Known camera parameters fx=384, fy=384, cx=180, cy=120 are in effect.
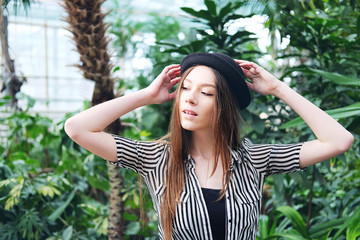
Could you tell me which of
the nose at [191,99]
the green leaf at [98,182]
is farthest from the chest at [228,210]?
the green leaf at [98,182]

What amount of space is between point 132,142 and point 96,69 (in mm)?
1024

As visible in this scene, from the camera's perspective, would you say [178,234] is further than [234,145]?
No

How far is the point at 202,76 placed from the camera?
1338mm

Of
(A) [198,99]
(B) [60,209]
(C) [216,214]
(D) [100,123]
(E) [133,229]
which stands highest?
(A) [198,99]

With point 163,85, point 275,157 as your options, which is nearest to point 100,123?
point 163,85

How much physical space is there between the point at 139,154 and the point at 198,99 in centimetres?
29

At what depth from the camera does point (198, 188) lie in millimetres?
1337

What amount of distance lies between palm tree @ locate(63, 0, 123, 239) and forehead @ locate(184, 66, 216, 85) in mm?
1058

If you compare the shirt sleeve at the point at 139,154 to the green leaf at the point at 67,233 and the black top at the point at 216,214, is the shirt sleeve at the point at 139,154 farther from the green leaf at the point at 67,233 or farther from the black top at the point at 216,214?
the green leaf at the point at 67,233

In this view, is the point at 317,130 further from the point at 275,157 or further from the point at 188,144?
the point at 188,144

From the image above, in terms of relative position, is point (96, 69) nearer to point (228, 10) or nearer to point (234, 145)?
point (228, 10)

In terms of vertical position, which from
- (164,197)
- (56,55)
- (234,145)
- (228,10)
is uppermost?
(228,10)

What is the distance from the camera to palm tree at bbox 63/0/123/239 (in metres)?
2.19

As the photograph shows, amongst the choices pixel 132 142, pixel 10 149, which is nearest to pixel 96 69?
pixel 132 142
